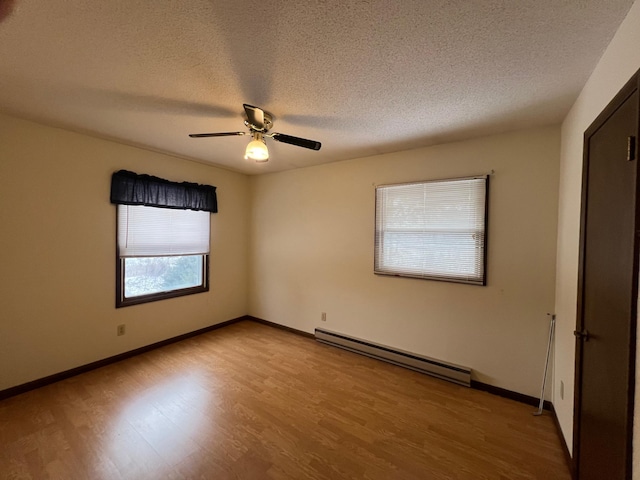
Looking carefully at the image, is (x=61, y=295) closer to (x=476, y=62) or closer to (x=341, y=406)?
(x=341, y=406)

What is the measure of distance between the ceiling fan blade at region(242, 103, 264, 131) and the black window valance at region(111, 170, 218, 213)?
186 cm

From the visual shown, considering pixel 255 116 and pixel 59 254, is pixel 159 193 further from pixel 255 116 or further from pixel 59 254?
pixel 255 116

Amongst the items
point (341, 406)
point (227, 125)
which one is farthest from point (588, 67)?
point (341, 406)

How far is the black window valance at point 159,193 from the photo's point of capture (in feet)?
9.17

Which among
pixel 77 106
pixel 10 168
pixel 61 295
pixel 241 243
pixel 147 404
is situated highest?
pixel 77 106

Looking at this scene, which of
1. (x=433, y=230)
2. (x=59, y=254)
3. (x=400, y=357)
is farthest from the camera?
(x=400, y=357)

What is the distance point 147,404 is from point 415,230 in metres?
2.99

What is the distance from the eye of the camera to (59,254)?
2.46 m

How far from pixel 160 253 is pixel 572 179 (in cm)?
413

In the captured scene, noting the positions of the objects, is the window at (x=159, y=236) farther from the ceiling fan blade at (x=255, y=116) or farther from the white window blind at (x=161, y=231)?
the ceiling fan blade at (x=255, y=116)

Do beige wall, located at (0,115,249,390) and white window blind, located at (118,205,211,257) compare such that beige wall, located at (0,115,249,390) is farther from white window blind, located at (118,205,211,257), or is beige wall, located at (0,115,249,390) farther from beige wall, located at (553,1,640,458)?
beige wall, located at (553,1,640,458)

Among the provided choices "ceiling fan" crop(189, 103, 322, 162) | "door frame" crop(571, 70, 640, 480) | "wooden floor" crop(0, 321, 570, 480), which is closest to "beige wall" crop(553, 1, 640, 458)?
"door frame" crop(571, 70, 640, 480)

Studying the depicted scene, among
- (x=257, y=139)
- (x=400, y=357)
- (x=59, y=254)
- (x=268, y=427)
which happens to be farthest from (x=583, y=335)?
(x=59, y=254)

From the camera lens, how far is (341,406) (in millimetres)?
2145
